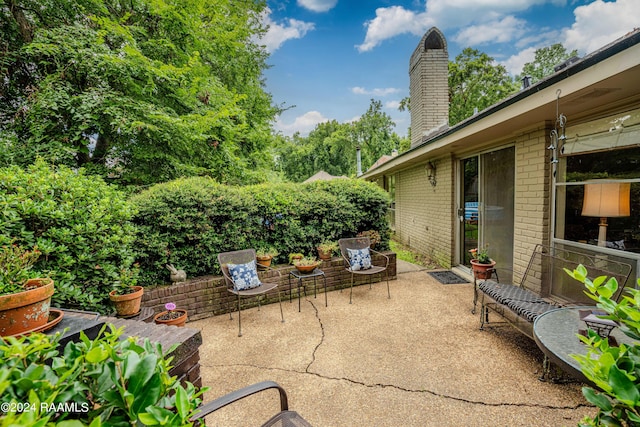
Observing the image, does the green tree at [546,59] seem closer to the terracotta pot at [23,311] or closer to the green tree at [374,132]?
the green tree at [374,132]

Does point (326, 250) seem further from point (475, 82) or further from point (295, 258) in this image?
point (475, 82)

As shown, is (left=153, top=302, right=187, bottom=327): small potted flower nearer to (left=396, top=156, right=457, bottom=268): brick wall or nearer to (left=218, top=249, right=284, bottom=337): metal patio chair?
(left=218, top=249, right=284, bottom=337): metal patio chair

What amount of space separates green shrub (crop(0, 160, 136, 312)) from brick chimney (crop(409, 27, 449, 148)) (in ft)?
23.9

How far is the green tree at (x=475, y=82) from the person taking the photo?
17.5m

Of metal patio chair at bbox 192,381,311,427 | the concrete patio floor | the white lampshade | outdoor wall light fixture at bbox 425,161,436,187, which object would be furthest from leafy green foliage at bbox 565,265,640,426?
outdoor wall light fixture at bbox 425,161,436,187

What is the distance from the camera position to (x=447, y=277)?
210 inches

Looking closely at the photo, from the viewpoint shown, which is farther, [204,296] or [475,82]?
[475,82]

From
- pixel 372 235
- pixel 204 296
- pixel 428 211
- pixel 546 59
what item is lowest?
pixel 204 296

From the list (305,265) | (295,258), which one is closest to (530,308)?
(305,265)

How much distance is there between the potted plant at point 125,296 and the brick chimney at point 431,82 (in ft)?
24.1

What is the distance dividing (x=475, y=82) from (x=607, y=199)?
18.6m

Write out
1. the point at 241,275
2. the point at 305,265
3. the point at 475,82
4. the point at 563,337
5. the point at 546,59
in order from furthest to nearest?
1. the point at 546,59
2. the point at 475,82
3. the point at 305,265
4. the point at 241,275
5. the point at 563,337

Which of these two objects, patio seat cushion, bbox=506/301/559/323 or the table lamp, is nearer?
patio seat cushion, bbox=506/301/559/323

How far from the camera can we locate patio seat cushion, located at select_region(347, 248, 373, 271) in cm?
454
